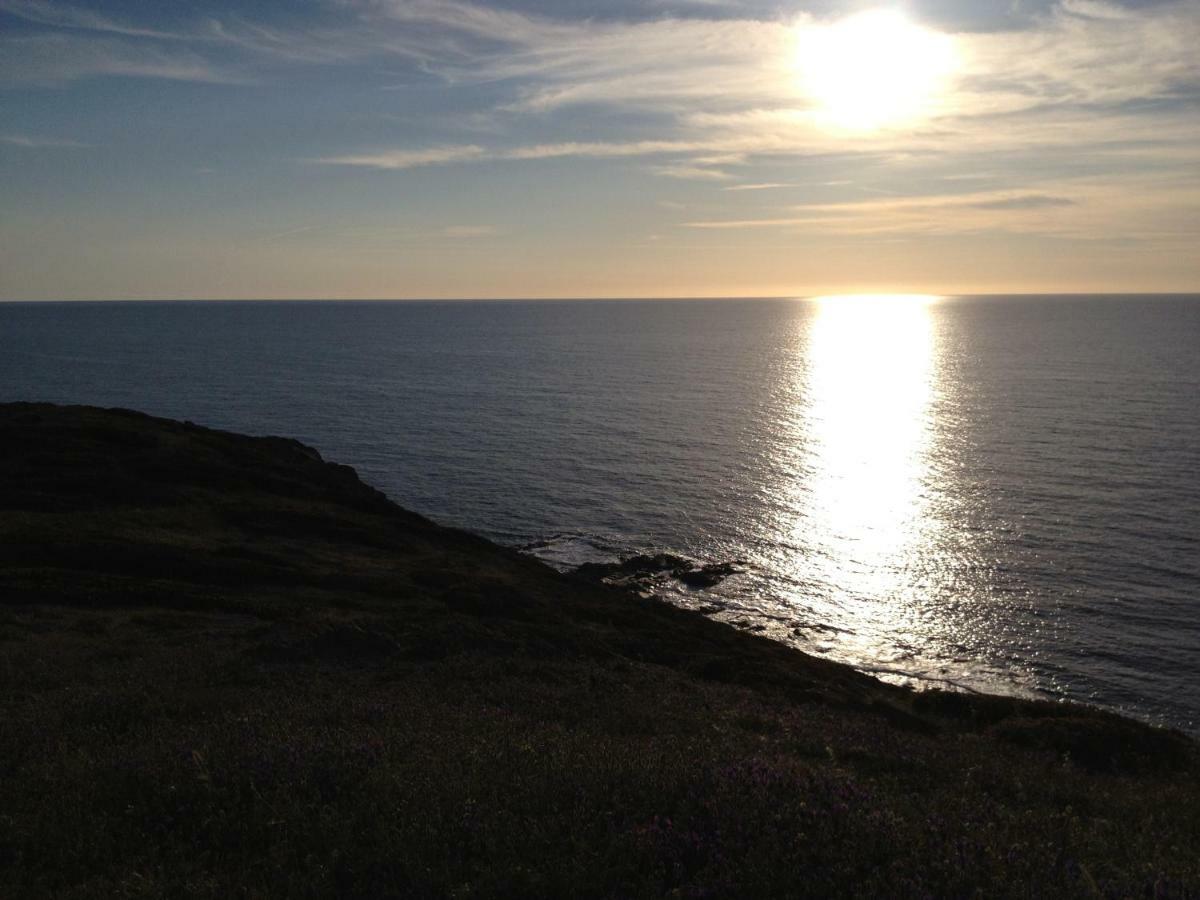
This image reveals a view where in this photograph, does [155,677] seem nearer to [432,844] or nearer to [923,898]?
[432,844]

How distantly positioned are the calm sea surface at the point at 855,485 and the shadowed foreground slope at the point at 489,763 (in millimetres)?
12476

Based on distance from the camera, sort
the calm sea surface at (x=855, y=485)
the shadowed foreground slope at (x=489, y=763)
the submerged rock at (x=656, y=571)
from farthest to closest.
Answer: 1. the submerged rock at (x=656, y=571)
2. the calm sea surface at (x=855, y=485)
3. the shadowed foreground slope at (x=489, y=763)

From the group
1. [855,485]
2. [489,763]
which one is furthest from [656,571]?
[489,763]

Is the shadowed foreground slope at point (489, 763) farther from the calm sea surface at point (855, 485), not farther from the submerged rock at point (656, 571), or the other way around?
the submerged rock at point (656, 571)

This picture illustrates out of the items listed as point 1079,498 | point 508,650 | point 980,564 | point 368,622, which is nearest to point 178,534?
point 368,622

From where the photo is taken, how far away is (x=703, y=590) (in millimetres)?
46250

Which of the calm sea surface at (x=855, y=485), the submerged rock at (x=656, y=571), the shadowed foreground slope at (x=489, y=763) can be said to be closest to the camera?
the shadowed foreground slope at (x=489, y=763)

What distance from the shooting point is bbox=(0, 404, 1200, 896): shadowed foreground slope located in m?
6.93

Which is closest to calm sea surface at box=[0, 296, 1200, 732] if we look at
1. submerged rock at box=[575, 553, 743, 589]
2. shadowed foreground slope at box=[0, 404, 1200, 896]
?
submerged rock at box=[575, 553, 743, 589]

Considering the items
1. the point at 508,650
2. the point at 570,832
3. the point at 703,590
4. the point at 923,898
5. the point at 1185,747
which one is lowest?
the point at 703,590

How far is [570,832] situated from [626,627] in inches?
1009

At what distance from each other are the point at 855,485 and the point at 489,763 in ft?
209

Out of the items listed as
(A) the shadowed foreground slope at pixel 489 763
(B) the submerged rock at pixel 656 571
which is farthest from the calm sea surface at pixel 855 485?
(A) the shadowed foreground slope at pixel 489 763

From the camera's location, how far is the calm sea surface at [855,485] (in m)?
40.2
